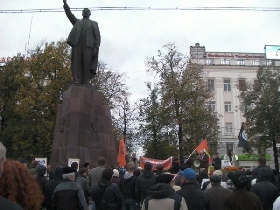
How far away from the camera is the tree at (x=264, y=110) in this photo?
109 feet

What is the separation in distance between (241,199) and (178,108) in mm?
26977

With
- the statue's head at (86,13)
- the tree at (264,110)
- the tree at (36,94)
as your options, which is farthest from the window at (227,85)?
the statue's head at (86,13)

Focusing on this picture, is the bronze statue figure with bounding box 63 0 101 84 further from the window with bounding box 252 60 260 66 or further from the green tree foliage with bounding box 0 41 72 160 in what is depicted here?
the window with bounding box 252 60 260 66

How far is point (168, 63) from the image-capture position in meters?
33.6

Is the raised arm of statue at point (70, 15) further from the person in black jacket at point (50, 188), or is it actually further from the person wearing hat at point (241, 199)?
the person wearing hat at point (241, 199)

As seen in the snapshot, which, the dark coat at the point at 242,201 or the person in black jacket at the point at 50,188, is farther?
the person in black jacket at the point at 50,188

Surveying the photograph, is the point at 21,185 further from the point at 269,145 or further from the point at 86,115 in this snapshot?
the point at 269,145

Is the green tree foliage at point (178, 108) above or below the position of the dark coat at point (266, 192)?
above

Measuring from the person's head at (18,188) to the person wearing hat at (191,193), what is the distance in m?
2.61

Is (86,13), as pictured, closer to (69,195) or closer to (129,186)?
(129,186)

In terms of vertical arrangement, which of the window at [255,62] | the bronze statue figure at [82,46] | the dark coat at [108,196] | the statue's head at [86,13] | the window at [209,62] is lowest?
the dark coat at [108,196]

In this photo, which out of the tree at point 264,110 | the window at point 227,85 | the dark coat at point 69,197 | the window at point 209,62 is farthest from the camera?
the window at point 209,62

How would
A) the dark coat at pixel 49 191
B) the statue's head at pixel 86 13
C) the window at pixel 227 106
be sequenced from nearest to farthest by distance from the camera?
1. the dark coat at pixel 49 191
2. the statue's head at pixel 86 13
3. the window at pixel 227 106

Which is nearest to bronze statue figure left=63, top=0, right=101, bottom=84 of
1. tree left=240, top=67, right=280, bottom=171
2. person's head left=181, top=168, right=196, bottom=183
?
person's head left=181, top=168, right=196, bottom=183
